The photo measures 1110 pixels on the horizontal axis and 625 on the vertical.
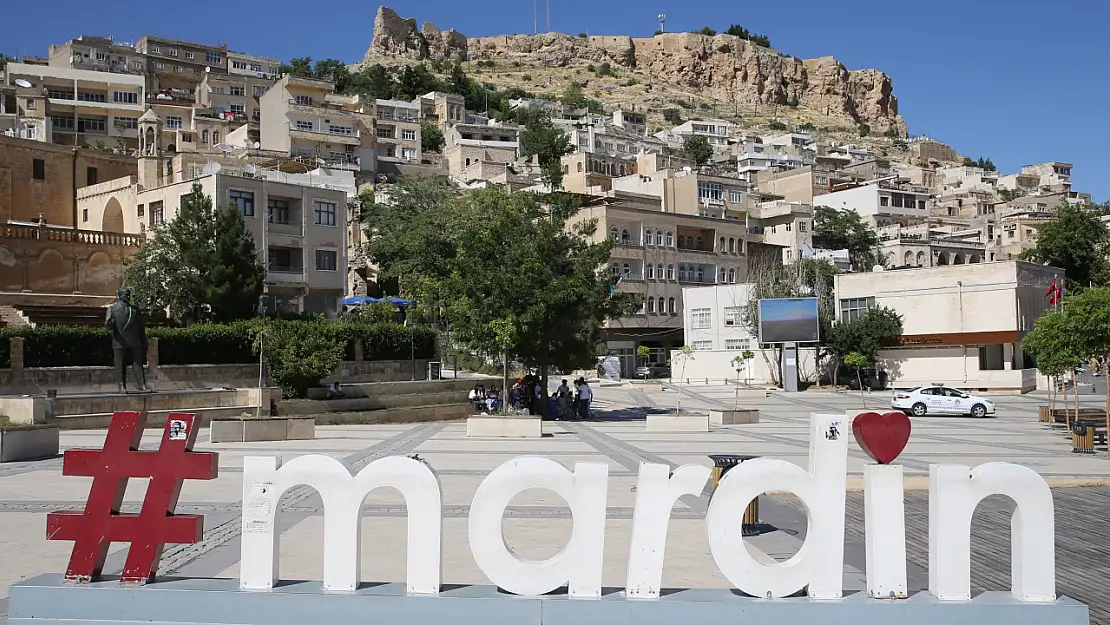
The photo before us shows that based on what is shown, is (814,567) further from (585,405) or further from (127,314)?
(585,405)

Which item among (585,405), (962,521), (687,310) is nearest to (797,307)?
(687,310)

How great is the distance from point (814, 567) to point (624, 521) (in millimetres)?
4506

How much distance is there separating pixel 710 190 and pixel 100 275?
49.6m

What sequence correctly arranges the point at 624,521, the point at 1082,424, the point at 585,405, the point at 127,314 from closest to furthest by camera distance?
the point at 624,521 < the point at 1082,424 < the point at 127,314 < the point at 585,405

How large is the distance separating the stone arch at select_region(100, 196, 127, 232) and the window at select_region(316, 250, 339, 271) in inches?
453

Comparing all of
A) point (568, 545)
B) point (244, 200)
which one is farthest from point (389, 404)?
point (568, 545)

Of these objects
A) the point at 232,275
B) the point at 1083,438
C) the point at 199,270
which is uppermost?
the point at 199,270

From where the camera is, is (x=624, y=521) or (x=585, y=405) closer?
(x=624, y=521)

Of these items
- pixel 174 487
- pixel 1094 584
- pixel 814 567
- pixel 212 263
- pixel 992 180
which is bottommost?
pixel 1094 584

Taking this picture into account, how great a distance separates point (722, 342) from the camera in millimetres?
58719

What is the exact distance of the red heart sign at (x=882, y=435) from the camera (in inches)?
295

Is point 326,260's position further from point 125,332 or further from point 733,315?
point 733,315

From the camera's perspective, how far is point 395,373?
129 ft

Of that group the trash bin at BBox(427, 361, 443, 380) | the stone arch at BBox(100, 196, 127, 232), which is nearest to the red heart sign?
the trash bin at BBox(427, 361, 443, 380)
